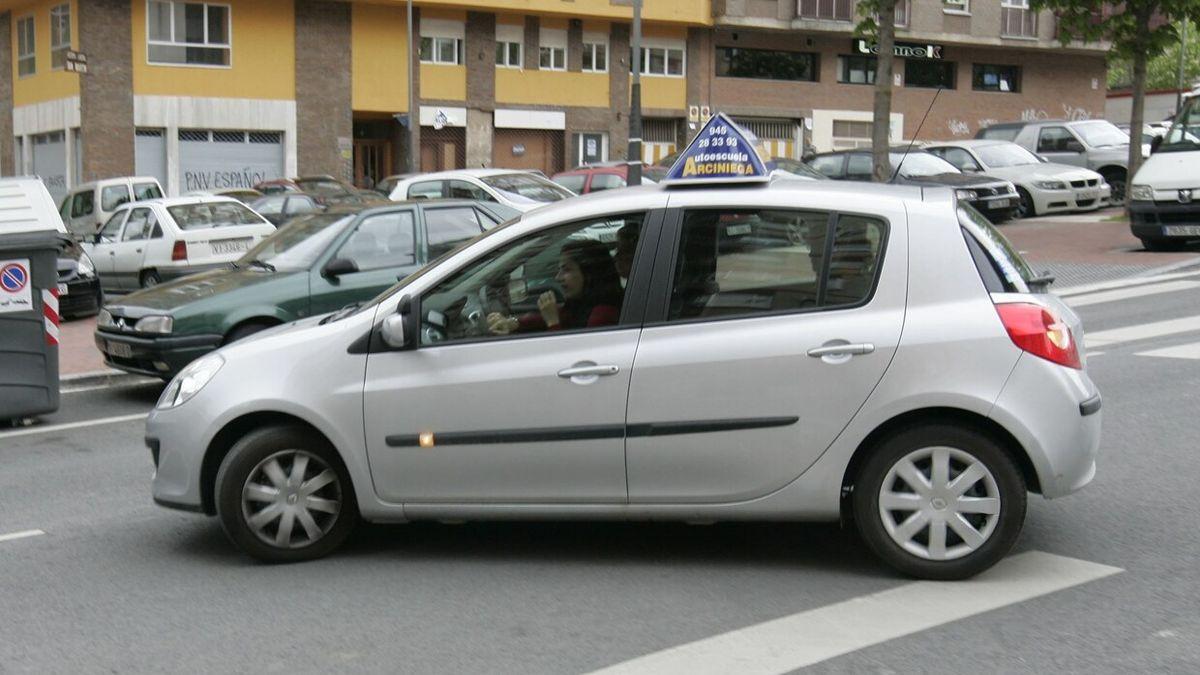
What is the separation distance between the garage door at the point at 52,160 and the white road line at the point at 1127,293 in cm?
3114

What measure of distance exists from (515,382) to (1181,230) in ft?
49.3

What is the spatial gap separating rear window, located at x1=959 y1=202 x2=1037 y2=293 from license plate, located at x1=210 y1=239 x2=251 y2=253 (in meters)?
15.0

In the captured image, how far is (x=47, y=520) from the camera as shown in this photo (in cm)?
710

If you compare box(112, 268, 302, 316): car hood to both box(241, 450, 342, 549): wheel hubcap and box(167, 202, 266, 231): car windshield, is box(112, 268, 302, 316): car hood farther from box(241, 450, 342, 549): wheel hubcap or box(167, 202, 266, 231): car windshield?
box(167, 202, 266, 231): car windshield

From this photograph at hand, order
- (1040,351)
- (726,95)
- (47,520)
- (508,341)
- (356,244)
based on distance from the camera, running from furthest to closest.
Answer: (726,95), (356,244), (47,520), (508,341), (1040,351)

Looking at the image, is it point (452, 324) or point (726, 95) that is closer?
point (452, 324)

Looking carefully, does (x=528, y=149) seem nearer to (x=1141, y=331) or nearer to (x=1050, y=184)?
(x=1050, y=184)

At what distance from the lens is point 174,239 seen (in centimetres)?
1950

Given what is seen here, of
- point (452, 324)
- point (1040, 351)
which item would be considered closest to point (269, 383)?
point (452, 324)

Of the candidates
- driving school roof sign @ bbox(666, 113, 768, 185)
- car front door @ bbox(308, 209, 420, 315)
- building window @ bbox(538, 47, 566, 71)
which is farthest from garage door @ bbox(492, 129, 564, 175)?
driving school roof sign @ bbox(666, 113, 768, 185)

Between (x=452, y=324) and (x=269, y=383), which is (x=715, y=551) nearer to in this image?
(x=452, y=324)

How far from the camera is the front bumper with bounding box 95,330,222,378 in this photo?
10695 mm

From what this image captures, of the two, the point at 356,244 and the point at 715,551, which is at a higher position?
the point at 356,244

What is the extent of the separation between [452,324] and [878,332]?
1772mm
